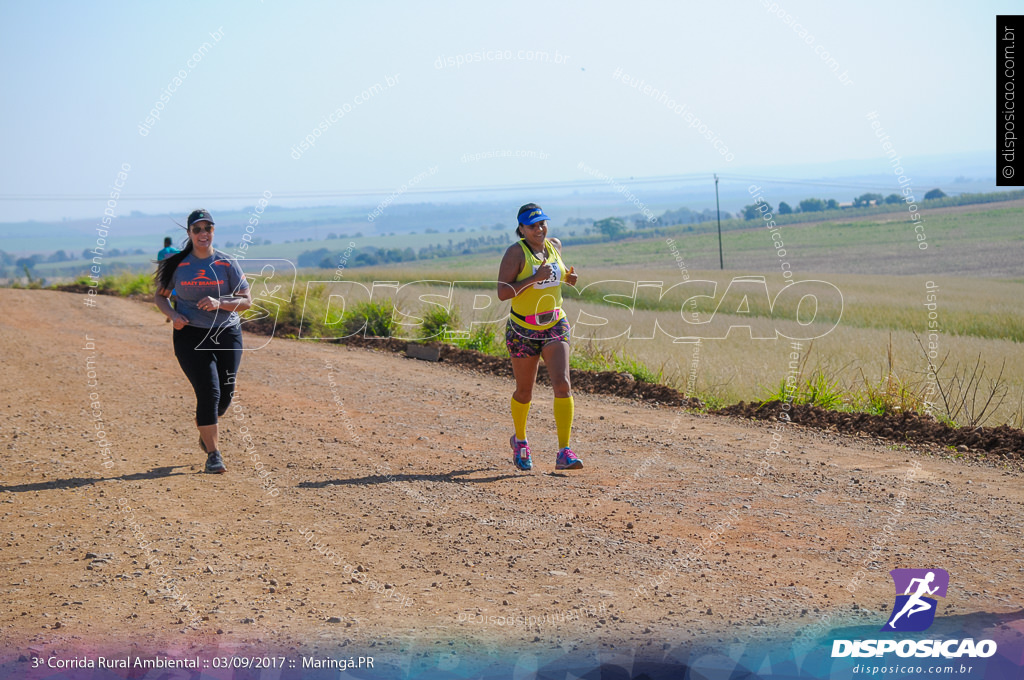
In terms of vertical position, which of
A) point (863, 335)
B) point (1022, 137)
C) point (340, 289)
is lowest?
point (863, 335)

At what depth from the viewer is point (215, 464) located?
22.0 feet

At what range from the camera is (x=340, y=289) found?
59.4ft

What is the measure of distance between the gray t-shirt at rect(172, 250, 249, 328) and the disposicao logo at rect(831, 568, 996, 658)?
A: 4.75 m

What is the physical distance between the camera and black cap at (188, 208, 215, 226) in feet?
21.2

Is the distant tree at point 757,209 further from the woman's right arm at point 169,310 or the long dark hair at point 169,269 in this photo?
the woman's right arm at point 169,310

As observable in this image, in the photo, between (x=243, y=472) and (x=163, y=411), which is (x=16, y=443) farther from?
(x=243, y=472)

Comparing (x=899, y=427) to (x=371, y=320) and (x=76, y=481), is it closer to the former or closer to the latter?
(x=76, y=481)

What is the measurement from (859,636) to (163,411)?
691 cm

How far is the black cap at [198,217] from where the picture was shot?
21.2ft

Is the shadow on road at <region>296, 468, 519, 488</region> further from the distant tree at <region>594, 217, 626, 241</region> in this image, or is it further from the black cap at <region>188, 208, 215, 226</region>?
the distant tree at <region>594, 217, 626, 241</region>

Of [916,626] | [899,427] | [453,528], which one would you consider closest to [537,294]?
[453,528]

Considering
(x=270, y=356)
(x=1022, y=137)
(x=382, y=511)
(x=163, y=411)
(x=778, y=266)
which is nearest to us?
(x=382, y=511)

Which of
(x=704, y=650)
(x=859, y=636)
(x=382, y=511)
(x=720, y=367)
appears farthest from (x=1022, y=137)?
(x=720, y=367)

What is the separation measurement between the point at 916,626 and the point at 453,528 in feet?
8.88
